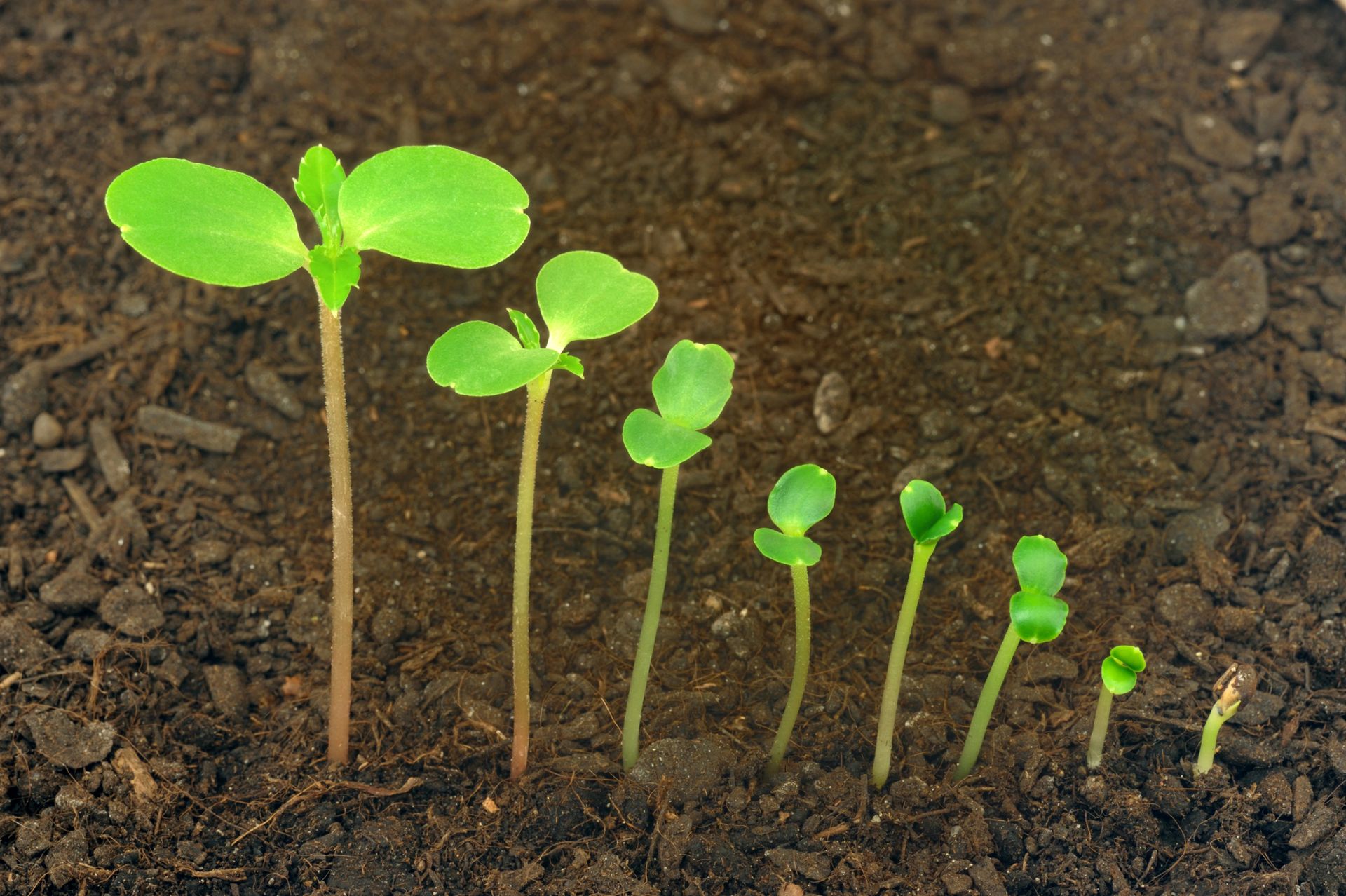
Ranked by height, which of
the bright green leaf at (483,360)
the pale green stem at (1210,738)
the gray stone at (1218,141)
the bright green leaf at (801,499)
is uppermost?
the bright green leaf at (483,360)

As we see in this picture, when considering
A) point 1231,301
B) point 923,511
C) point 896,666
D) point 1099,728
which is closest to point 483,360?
point 923,511

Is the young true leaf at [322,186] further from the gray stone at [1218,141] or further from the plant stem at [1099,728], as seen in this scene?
the gray stone at [1218,141]

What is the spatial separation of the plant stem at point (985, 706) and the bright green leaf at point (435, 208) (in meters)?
0.92

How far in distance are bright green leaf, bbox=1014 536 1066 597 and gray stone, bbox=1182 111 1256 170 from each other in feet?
5.28

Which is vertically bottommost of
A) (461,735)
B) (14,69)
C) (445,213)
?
(461,735)

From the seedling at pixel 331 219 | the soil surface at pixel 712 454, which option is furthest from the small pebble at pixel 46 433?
the seedling at pixel 331 219

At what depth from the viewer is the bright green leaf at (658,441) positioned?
5.22 feet

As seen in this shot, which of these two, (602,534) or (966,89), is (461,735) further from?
(966,89)

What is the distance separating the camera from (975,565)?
231 centimetres

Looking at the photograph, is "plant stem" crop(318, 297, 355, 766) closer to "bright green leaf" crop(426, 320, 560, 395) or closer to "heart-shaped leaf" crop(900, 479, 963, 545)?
"bright green leaf" crop(426, 320, 560, 395)

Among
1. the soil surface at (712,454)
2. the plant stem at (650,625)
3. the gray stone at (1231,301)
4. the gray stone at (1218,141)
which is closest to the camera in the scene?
the plant stem at (650,625)

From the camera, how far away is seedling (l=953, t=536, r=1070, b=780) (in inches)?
65.5

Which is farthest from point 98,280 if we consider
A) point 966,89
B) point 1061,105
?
point 1061,105

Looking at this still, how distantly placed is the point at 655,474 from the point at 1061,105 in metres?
1.46
